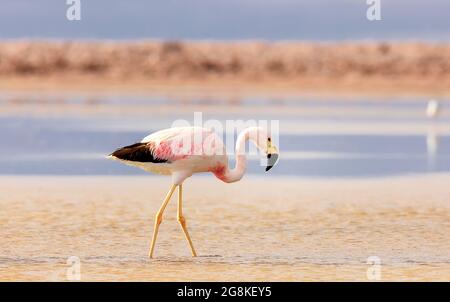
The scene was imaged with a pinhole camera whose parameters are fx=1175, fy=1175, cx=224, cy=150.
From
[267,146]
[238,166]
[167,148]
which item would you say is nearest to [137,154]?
[167,148]

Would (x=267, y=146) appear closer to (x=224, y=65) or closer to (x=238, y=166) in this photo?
(x=238, y=166)

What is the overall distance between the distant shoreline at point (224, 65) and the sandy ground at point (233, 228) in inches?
1818

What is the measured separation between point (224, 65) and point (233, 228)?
225 feet

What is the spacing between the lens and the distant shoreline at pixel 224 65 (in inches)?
2618

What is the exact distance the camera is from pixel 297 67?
7894 cm

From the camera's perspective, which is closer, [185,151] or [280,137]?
[185,151]

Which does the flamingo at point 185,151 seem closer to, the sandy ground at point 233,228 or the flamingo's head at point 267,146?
the flamingo's head at point 267,146

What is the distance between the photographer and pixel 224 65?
256ft

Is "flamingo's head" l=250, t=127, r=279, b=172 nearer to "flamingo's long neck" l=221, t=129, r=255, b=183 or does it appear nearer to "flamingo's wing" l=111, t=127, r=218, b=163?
"flamingo's long neck" l=221, t=129, r=255, b=183

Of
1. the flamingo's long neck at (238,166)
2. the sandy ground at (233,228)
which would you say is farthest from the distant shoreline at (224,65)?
the flamingo's long neck at (238,166)

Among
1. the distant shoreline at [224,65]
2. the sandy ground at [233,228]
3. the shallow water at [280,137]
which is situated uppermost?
the distant shoreline at [224,65]

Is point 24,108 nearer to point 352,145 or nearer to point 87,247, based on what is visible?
point 352,145

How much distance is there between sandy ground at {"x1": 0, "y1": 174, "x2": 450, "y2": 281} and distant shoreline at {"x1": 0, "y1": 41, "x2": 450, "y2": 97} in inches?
1818
